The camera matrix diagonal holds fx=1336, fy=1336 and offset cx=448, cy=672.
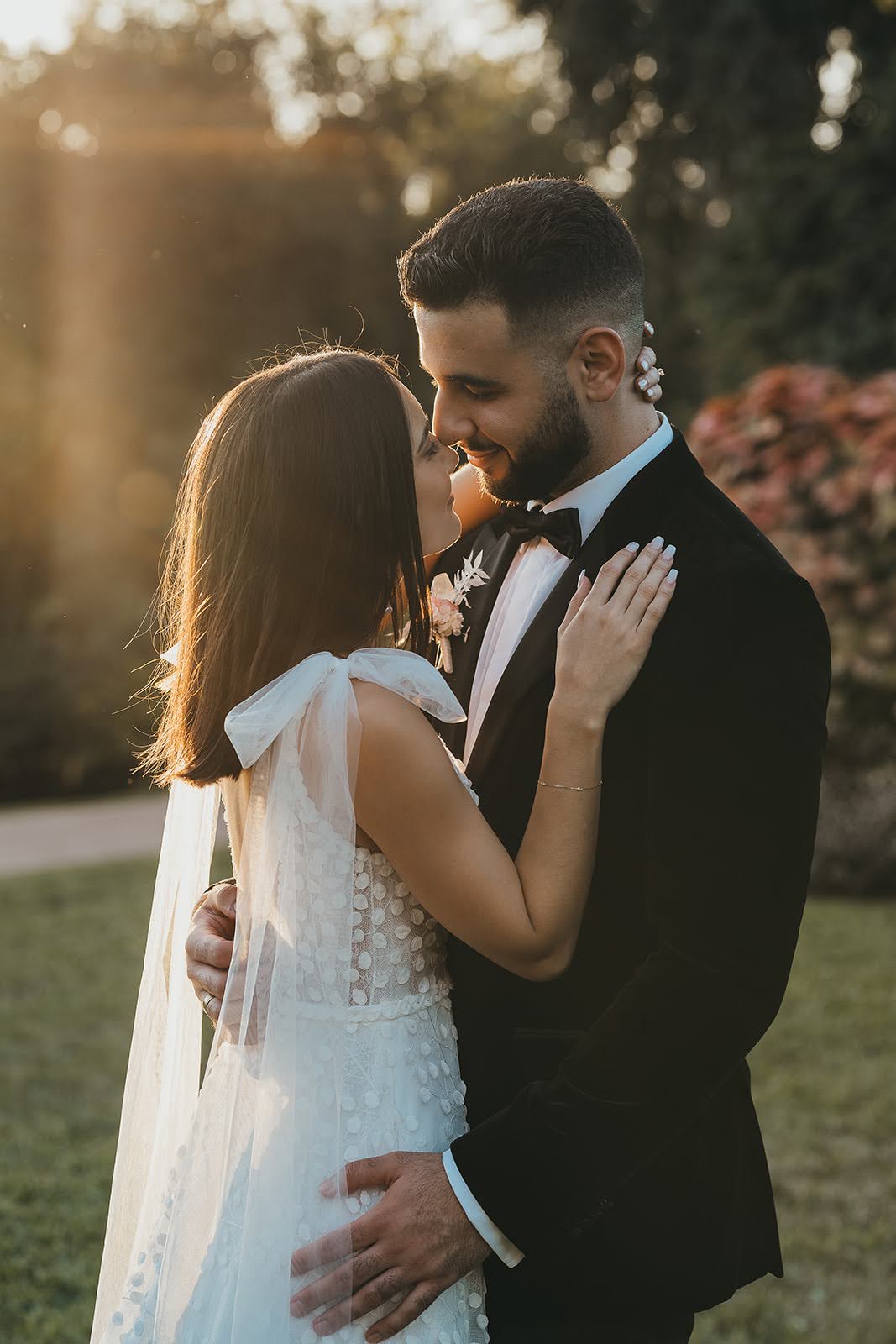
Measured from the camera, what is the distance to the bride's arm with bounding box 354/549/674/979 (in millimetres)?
1968

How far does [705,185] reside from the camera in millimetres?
18484

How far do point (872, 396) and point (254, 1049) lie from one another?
6.78 metres

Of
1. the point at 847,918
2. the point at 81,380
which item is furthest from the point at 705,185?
the point at 847,918

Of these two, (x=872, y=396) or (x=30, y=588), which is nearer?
(x=872, y=396)

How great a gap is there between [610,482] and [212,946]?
1.04 meters

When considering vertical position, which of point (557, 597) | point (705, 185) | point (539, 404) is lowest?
point (557, 597)

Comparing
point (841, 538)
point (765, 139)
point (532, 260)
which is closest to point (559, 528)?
point (532, 260)

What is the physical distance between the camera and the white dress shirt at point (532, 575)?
7.58ft

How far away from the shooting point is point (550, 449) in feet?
7.43

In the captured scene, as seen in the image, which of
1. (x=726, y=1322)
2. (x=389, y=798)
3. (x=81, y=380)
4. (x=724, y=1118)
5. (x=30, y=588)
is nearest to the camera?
(x=389, y=798)

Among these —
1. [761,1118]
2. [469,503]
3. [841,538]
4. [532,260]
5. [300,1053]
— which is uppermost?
[841,538]

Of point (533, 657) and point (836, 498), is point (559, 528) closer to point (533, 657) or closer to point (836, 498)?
point (533, 657)

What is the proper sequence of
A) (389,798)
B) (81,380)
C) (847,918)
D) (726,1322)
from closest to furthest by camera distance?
(389,798), (726,1322), (847,918), (81,380)

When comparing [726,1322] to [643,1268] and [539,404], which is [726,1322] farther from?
[539,404]
